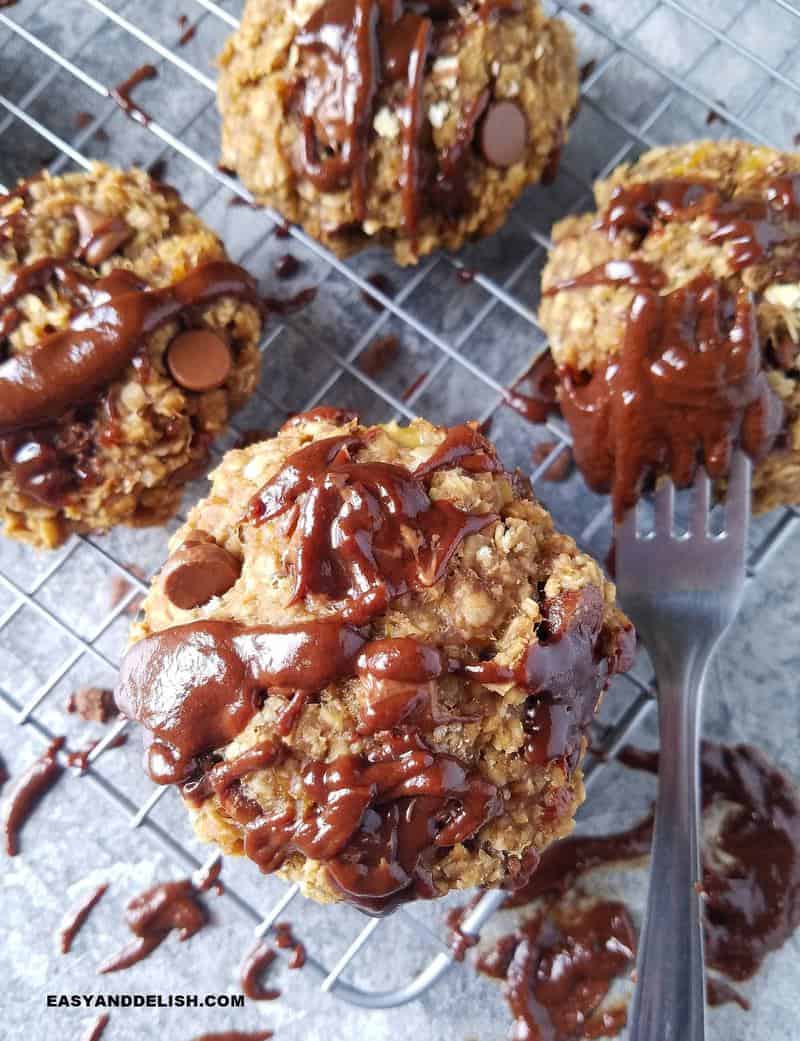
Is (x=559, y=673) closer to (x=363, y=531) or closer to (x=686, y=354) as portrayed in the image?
(x=363, y=531)

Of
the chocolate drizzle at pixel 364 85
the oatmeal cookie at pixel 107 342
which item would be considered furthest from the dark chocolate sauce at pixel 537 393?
the oatmeal cookie at pixel 107 342

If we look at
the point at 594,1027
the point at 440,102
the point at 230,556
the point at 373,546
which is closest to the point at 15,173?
the point at 440,102

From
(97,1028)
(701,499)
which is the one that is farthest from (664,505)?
(97,1028)

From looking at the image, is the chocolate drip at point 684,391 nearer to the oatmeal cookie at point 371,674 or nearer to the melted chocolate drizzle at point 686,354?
the melted chocolate drizzle at point 686,354

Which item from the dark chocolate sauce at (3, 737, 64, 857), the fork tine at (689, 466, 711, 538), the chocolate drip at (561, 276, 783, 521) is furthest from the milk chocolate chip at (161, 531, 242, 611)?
the dark chocolate sauce at (3, 737, 64, 857)

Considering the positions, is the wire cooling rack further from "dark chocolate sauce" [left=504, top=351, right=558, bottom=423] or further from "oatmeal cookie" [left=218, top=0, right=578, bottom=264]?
"oatmeal cookie" [left=218, top=0, right=578, bottom=264]

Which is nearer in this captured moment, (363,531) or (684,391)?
(363,531)
